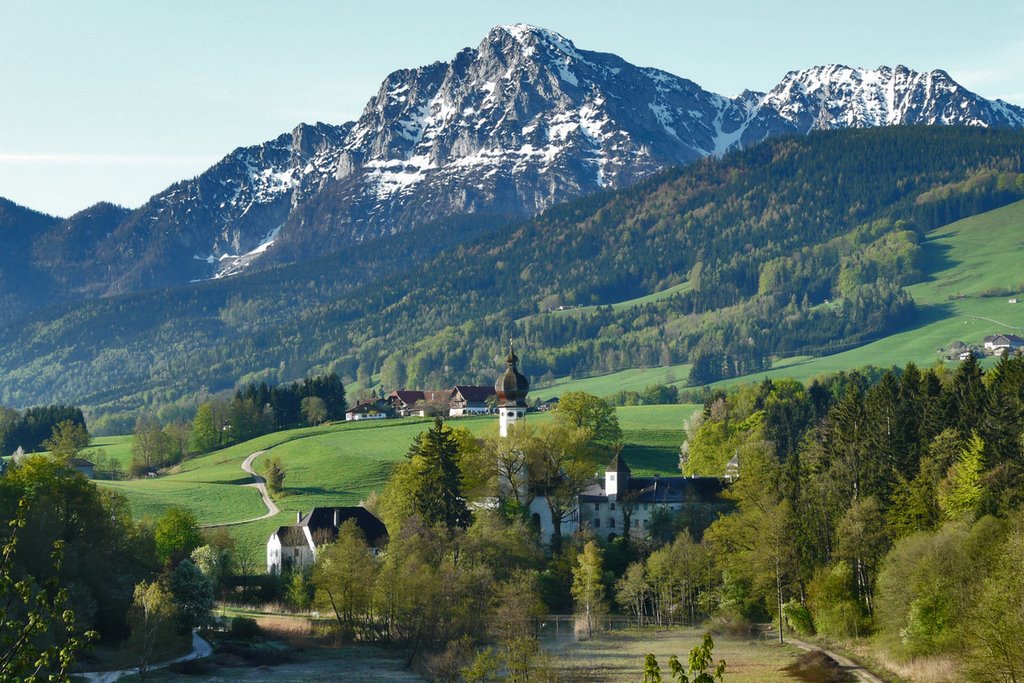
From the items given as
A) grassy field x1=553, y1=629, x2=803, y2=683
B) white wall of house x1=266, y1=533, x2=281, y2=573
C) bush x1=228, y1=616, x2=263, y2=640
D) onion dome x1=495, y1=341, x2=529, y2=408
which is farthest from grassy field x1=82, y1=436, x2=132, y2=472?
grassy field x1=553, y1=629, x2=803, y2=683

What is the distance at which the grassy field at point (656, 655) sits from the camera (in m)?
76.3

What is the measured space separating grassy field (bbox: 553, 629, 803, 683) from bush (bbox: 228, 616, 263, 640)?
19671mm

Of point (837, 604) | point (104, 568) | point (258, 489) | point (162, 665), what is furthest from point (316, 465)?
point (837, 604)

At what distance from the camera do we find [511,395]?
13450 cm

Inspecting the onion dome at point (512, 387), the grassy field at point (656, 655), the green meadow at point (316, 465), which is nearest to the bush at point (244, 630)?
the grassy field at point (656, 655)

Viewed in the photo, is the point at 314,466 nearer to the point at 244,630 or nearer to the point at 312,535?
the point at 312,535

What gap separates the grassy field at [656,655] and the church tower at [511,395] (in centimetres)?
4008

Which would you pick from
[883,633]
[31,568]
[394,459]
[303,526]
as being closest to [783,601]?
[883,633]

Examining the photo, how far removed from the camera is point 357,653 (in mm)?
87375

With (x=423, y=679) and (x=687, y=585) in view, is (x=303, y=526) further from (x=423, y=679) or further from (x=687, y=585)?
(x=423, y=679)

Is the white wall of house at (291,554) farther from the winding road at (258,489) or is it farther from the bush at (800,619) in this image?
the bush at (800,619)

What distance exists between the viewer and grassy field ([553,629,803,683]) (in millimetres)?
76312

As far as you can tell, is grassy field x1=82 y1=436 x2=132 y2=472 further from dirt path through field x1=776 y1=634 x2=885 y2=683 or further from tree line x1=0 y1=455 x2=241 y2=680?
dirt path through field x1=776 y1=634 x2=885 y2=683

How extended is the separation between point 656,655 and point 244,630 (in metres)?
27.1
